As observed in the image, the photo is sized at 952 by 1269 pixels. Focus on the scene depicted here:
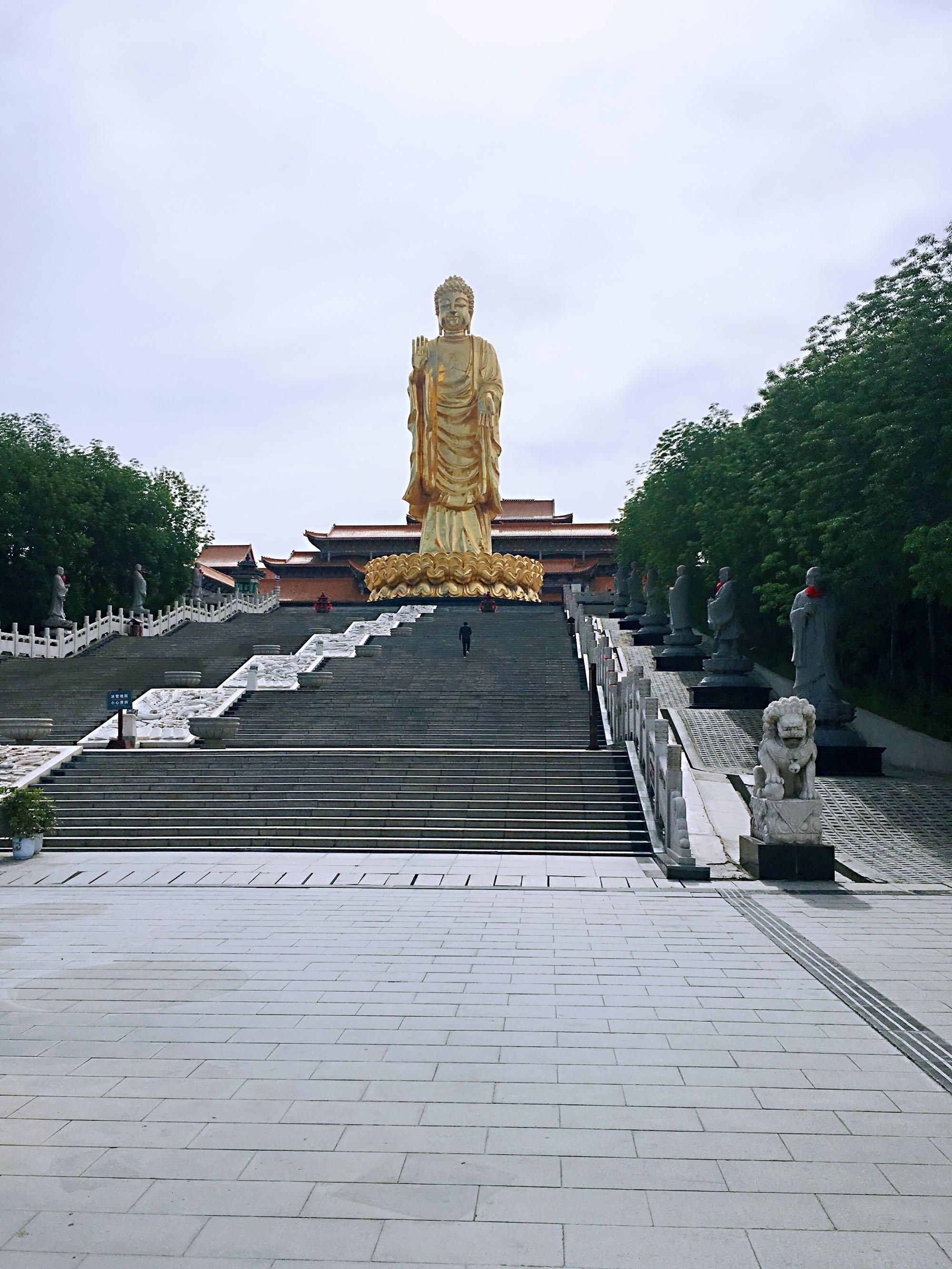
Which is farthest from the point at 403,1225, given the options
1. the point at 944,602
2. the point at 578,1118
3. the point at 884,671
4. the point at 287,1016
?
the point at 884,671

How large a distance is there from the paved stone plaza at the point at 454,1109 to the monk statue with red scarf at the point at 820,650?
875 cm

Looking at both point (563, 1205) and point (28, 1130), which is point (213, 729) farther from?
point (563, 1205)

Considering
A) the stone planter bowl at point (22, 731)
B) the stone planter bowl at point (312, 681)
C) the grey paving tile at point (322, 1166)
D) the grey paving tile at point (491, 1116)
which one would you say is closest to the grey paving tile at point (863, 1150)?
the grey paving tile at point (491, 1116)

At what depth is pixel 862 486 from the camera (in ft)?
48.8

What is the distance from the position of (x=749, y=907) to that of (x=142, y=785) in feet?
27.6

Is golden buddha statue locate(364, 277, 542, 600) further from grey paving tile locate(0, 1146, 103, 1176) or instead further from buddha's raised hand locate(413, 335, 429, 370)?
grey paving tile locate(0, 1146, 103, 1176)

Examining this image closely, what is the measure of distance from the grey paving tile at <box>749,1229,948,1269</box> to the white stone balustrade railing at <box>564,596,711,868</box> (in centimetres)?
647

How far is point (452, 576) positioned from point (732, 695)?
54.9 ft

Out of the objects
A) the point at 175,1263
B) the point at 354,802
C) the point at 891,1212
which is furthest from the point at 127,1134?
the point at 354,802

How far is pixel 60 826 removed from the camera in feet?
39.2

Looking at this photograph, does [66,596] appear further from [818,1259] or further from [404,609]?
[818,1259]

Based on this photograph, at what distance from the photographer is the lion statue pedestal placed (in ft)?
Answer: 30.1

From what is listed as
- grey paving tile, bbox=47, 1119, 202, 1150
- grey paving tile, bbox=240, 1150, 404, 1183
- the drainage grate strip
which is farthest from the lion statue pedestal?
Result: grey paving tile, bbox=47, 1119, 202, 1150

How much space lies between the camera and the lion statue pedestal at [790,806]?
917 cm
